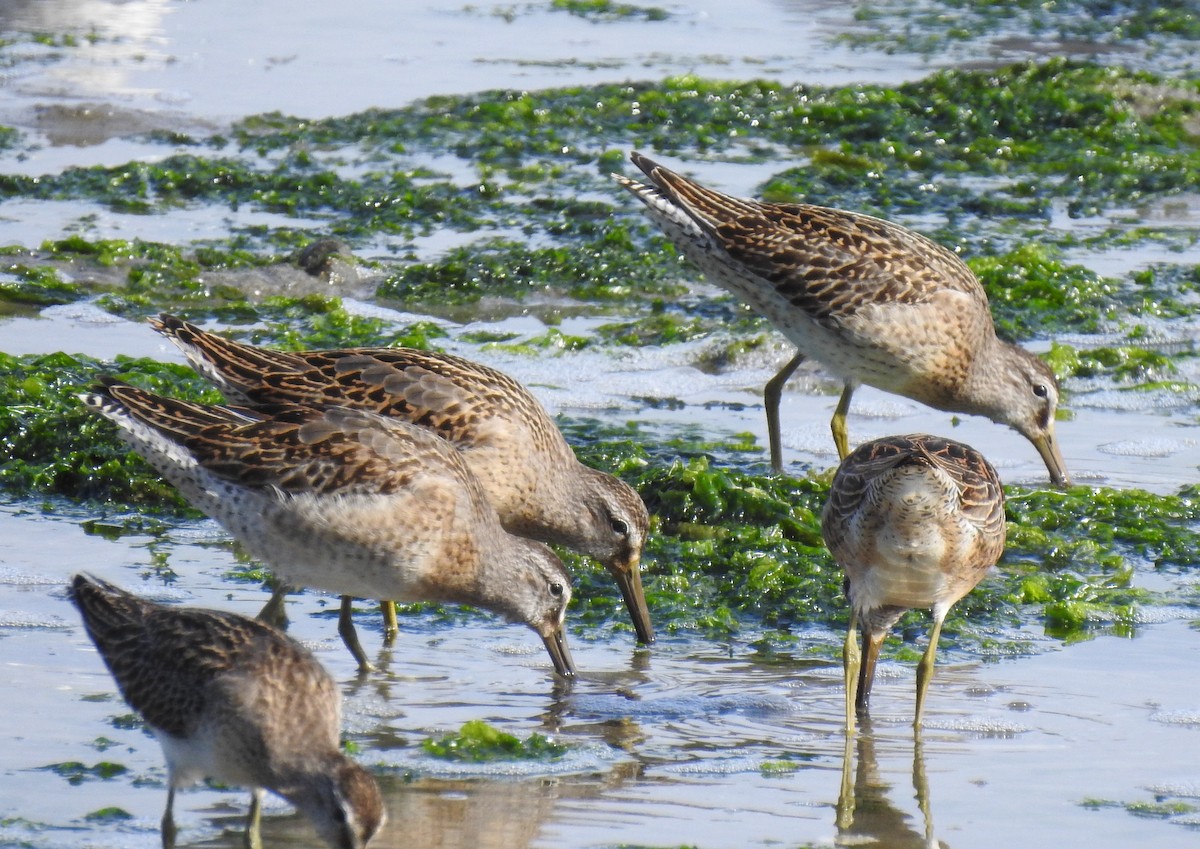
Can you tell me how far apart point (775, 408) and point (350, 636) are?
252 centimetres

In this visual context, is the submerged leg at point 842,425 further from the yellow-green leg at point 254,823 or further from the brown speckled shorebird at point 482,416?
the yellow-green leg at point 254,823

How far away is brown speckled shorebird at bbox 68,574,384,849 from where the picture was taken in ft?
12.4

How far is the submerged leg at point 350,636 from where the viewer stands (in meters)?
5.18

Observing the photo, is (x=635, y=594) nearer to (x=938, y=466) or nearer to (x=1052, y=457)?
(x=938, y=466)

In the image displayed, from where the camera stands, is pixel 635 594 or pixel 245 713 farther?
pixel 635 594

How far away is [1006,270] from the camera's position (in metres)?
8.88

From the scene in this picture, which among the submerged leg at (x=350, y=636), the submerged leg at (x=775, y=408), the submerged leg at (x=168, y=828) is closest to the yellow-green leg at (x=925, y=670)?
the submerged leg at (x=350, y=636)

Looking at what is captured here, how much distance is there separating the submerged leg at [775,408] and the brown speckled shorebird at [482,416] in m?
1.36

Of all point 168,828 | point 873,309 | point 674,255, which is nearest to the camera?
point 168,828

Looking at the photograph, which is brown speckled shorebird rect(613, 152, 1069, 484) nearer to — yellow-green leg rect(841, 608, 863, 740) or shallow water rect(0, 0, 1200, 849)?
shallow water rect(0, 0, 1200, 849)

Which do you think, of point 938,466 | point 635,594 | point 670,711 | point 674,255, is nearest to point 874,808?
point 670,711

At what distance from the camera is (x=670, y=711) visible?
16.0 ft

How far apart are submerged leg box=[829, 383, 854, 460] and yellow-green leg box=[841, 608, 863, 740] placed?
2052 millimetres

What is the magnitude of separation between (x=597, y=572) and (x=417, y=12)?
9573 mm
